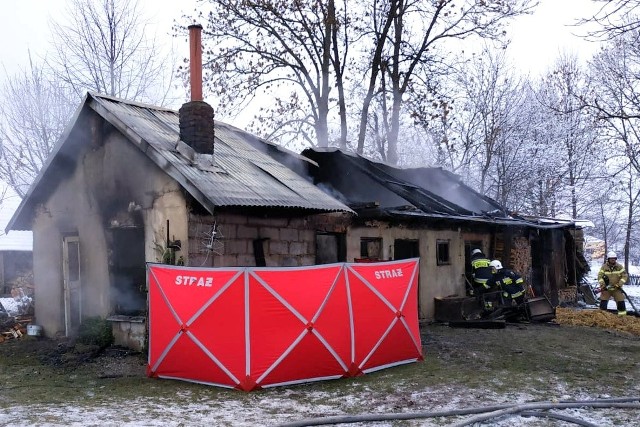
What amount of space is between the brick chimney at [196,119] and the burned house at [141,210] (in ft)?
0.06

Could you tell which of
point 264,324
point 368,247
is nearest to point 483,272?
point 368,247

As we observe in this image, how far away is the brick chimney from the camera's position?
34.3ft

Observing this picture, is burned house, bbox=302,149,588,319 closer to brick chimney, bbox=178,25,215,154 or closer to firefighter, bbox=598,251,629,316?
firefighter, bbox=598,251,629,316

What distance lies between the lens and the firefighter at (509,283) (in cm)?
1341

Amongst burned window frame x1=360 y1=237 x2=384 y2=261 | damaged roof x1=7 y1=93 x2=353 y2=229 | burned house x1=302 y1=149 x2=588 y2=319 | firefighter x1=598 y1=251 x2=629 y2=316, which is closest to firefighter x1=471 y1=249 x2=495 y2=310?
burned house x1=302 y1=149 x2=588 y2=319

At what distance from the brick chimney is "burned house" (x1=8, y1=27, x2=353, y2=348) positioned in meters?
0.02

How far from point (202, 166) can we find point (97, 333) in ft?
11.0

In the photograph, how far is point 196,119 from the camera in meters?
10.5

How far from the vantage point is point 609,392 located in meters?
7.21

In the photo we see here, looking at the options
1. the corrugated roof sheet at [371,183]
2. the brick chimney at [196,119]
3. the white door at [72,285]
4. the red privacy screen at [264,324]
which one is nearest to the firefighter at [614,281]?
the corrugated roof sheet at [371,183]

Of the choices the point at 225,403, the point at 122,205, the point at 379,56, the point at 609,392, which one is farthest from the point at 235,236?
the point at 379,56

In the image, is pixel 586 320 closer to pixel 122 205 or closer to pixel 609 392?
pixel 609 392

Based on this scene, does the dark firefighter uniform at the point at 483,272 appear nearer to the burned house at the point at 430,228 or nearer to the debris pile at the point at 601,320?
the burned house at the point at 430,228

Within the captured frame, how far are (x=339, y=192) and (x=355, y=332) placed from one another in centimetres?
638
